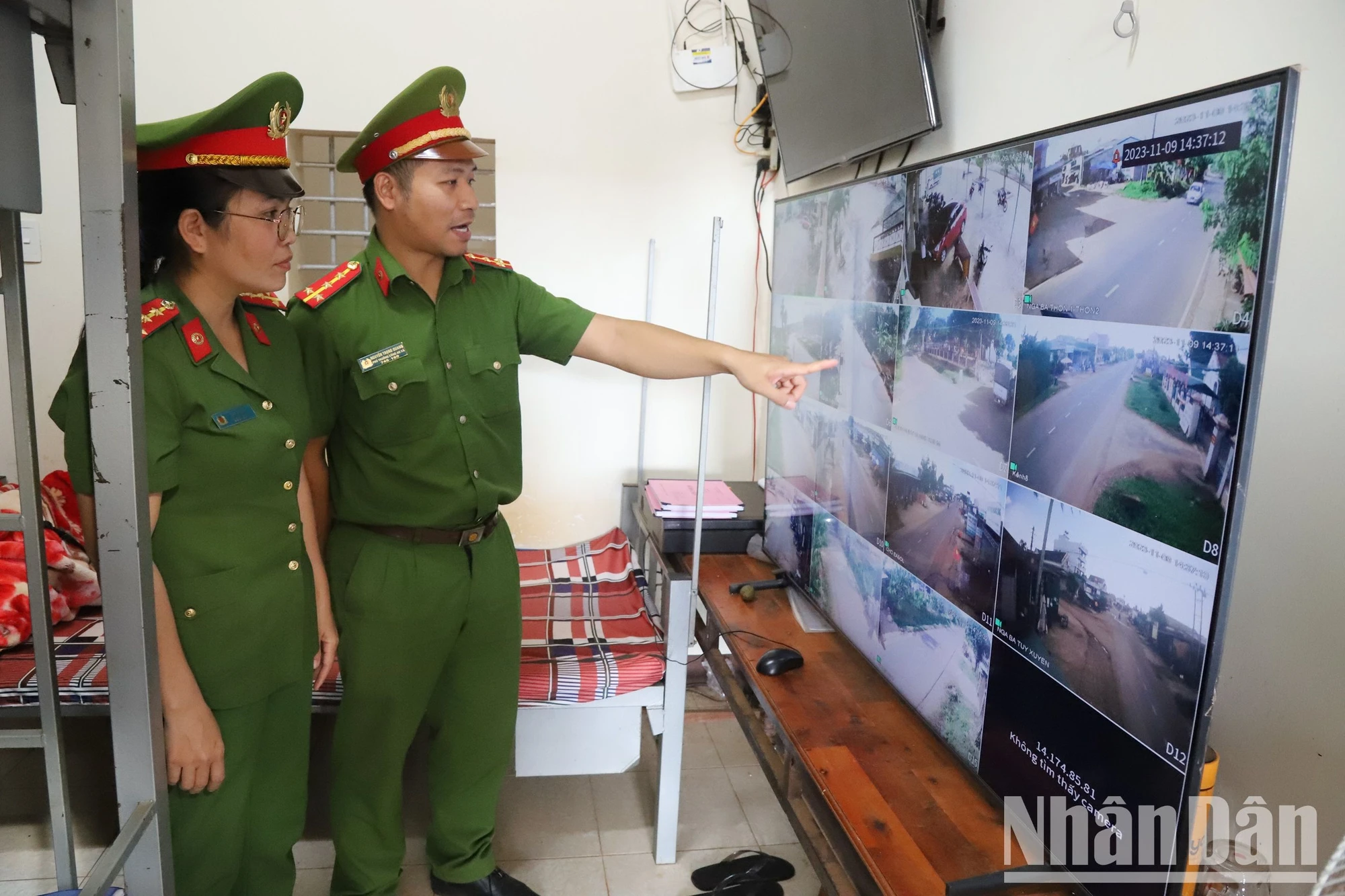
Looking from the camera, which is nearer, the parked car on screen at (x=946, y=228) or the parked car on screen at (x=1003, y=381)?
the parked car on screen at (x=1003, y=381)

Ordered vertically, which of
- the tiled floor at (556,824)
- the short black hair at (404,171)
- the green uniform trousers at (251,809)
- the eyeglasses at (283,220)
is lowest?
the tiled floor at (556,824)

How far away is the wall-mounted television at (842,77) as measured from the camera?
6.23 feet

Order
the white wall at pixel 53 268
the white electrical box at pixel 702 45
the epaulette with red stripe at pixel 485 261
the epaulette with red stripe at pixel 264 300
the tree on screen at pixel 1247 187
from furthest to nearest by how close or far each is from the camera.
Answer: the white electrical box at pixel 702 45 < the white wall at pixel 53 268 < the epaulette with red stripe at pixel 485 261 < the epaulette with red stripe at pixel 264 300 < the tree on screen at pixel 1247 187

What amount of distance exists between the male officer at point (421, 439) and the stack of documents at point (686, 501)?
66 centimetres

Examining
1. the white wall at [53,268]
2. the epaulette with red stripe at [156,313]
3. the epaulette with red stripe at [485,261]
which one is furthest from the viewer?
the white wall at [53,268]

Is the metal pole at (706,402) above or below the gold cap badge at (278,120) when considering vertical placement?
below

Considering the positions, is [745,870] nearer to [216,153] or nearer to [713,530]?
[713,530]

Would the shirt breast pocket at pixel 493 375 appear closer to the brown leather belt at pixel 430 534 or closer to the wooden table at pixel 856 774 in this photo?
the brown leather belt at pixel 430 534

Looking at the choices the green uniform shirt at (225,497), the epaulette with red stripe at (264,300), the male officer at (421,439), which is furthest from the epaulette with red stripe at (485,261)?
the green uniform shirt at (225,497)

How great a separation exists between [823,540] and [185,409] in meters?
1.31

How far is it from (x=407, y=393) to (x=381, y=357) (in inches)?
3.2

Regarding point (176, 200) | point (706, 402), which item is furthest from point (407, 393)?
point (706, 402)

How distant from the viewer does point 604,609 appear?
258 cm

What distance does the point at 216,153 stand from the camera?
1.36 meters
